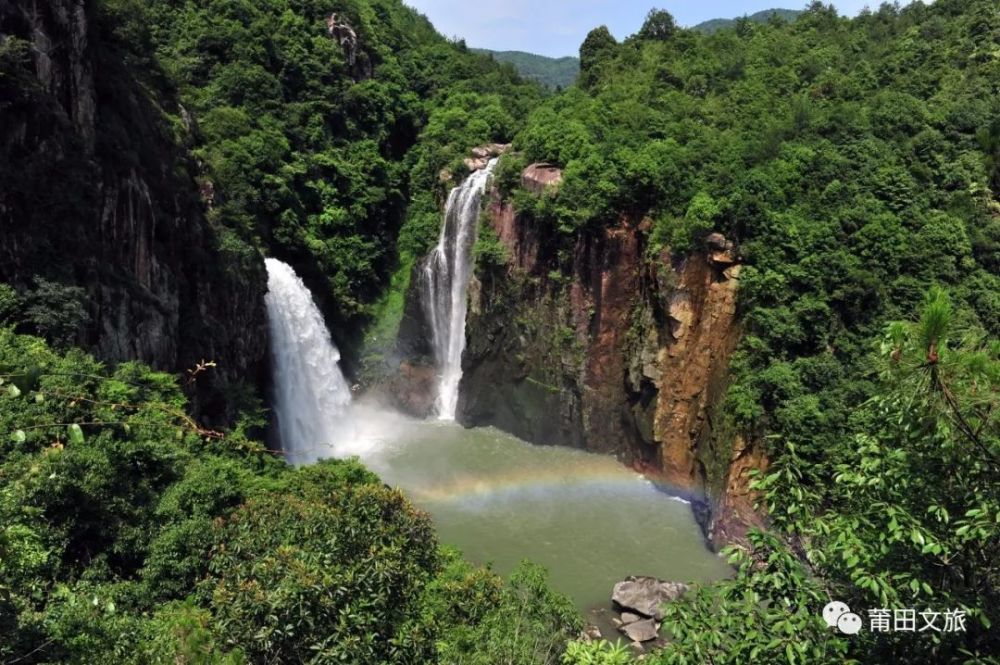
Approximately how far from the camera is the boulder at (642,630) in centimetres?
1438

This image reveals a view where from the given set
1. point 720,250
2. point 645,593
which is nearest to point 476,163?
point 720,250

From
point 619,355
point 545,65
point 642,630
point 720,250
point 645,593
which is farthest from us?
point 545,65

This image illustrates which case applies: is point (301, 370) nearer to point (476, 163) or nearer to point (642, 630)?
point (476, 163)

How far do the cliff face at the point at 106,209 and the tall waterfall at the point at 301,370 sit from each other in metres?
3.32

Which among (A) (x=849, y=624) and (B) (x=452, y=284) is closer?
(A) (x=849, y=624)

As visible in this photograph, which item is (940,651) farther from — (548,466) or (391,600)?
(548,466)

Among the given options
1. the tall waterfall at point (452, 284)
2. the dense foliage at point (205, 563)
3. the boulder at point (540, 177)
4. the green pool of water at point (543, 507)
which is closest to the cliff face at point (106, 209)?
the dense foliage at point (205, 563)

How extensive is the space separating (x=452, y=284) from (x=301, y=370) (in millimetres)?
7167

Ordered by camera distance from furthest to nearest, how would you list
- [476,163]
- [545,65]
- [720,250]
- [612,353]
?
[545,65] < [476,163] < [612,353] < [720,250]

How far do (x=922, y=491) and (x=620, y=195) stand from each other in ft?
62.6

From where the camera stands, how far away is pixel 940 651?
144 inches

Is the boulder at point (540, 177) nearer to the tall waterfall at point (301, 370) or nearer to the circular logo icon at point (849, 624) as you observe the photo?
the tall waterfall at point (301, 370)

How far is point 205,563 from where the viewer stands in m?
9.51

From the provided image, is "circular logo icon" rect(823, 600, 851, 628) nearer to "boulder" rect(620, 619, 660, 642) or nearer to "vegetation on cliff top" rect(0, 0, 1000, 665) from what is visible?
"vegetation on cliff top" rect(0, 0, 1000, 665)
